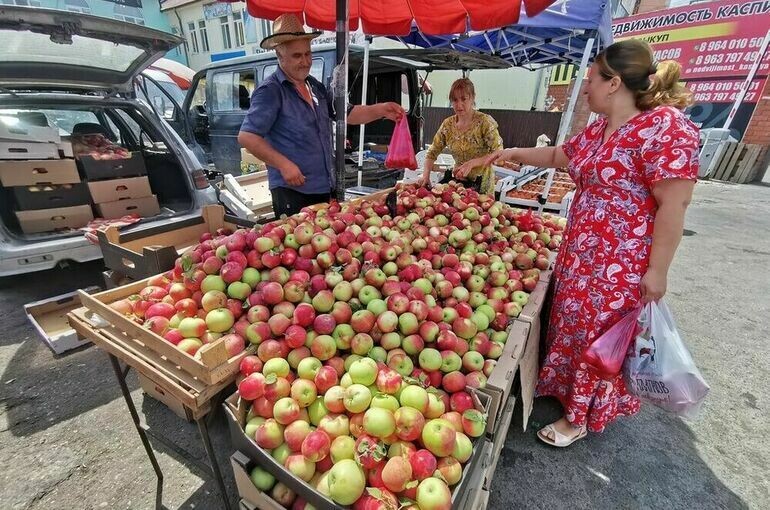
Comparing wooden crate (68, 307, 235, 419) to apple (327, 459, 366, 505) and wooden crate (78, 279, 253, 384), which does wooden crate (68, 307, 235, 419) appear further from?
apple (327, 459, 366, 505)

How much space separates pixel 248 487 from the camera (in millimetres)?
1319

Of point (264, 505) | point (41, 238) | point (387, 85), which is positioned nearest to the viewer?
point (264, 505)

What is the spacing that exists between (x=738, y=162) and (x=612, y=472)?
A: 14.9 metres

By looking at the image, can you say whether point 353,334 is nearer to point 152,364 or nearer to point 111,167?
point 152,364

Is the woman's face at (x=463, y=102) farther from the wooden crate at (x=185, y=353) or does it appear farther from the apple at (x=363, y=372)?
the wooden crate at (x=185, y=353)

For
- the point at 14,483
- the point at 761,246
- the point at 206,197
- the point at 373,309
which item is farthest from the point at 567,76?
the point at 14,483

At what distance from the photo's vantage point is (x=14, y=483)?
2.11 metres

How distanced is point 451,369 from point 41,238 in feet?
13.5

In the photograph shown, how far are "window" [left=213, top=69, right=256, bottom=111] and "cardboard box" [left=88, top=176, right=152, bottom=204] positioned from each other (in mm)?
3029

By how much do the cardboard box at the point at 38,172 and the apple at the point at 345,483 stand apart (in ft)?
14.7

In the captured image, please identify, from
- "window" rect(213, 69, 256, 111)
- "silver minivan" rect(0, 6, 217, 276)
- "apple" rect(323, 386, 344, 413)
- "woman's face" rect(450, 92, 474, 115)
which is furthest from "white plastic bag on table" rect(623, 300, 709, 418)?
"window" rect(213, 69, 256, 111)

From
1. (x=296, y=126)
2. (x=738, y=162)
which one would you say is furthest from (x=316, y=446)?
(x=738, y=162)

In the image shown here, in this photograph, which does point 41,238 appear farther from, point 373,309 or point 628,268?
point 628,268

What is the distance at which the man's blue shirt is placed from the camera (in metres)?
2.57
